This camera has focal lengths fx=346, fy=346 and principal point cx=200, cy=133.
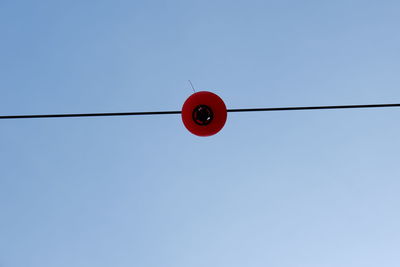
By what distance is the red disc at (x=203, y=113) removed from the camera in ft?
14.7

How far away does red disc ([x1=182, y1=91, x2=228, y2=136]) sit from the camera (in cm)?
448

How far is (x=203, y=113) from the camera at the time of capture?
177 inches

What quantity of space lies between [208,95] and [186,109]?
0.34 metres

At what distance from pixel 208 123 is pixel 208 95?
369 millimetres

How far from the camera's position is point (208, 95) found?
14.8ft

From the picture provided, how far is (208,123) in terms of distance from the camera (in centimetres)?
448

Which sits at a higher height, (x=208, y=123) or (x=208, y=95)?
(x=208, y=95)

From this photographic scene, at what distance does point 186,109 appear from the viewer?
4.52 m

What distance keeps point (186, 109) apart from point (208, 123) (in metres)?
0.34
